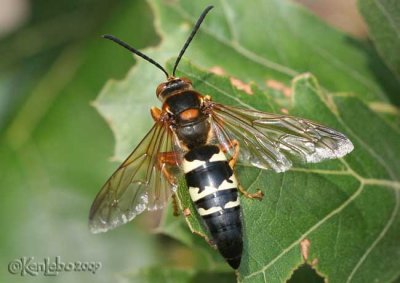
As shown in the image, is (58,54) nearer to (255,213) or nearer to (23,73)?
(23,73)

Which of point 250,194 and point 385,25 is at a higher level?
point 385,25

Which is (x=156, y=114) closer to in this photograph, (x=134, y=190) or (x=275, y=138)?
(x=134, y=190)

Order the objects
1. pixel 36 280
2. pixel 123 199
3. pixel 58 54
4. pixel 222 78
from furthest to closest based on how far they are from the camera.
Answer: pixel 58 54 < pixel 36 280 < pixel 222 78 < pixel 123 199

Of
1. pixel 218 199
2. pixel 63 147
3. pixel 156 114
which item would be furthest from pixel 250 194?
pixel 63 147

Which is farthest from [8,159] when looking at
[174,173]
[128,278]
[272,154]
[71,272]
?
[272,154]

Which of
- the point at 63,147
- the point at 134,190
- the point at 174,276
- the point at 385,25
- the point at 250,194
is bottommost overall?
the point at 174,276

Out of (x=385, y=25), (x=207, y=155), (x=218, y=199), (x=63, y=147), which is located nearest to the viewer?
(x=218, y=199)

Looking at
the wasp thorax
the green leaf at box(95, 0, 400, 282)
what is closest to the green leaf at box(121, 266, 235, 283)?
the green leaf at box(95, 0, 400, 282)
